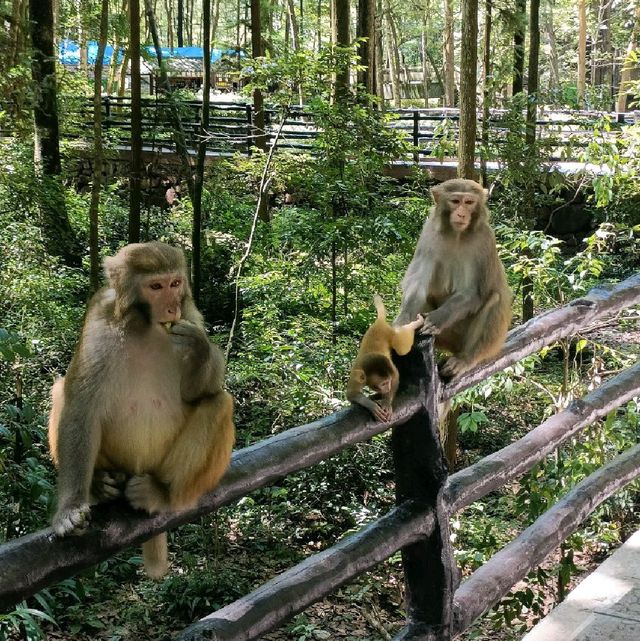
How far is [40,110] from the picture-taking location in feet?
38.2

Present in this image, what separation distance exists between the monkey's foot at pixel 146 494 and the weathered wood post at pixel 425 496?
2.54 ft

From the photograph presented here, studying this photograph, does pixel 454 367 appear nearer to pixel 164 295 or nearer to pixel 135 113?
pixel 164 295

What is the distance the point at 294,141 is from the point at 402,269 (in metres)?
6.17

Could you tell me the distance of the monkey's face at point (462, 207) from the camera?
13.5 feet

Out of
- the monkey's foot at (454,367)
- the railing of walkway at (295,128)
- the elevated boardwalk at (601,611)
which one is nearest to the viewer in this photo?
the elevated boardwalk at (601,611)

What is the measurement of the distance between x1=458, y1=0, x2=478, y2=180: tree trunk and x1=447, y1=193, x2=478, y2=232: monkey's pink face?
3.34m

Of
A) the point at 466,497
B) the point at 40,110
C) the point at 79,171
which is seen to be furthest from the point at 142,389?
the point at 79,171

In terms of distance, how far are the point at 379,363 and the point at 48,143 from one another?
35.2ft

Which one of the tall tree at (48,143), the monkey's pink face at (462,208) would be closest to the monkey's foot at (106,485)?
the monkey's pink face at (462,208)

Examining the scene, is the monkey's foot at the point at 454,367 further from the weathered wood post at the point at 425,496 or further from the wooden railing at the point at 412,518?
the weathered wood post at the point at 425,496

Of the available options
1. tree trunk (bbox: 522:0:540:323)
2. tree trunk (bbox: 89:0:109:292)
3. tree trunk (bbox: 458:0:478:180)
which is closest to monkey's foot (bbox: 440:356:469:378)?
tree trunk (bbox: 458:0:478:180)

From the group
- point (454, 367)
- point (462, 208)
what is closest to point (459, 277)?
point (462, 208)

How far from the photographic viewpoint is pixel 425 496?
7.74 ft

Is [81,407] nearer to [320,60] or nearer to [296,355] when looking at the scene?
[296,355]
